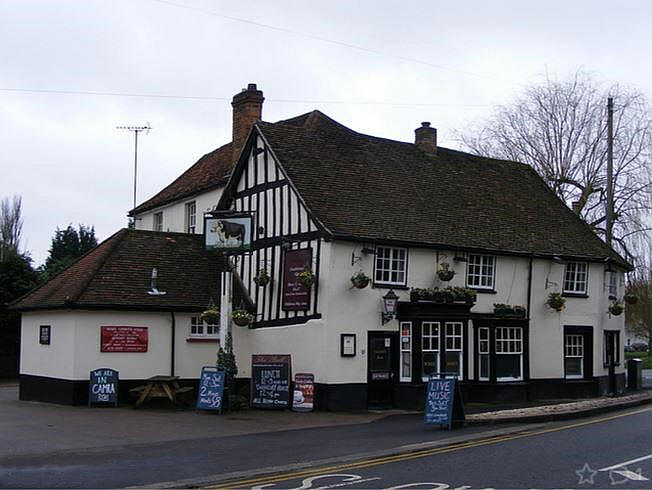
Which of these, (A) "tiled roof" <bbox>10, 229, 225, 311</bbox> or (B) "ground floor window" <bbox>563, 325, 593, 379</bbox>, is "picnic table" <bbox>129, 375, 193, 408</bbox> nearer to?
(A) "tiled roof" <bbox>10, 229, 225, 311</bbox>

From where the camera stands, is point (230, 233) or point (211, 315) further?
point (211, 315)

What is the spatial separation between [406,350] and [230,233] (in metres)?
6.12

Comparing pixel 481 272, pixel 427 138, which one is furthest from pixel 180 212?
pixel 481 272

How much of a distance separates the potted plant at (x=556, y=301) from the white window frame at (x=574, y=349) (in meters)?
1.66

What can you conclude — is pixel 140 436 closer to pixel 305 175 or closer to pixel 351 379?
pixel 351 379

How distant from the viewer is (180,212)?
36125 millimetres

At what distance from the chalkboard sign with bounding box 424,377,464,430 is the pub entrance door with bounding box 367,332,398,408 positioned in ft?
19.0

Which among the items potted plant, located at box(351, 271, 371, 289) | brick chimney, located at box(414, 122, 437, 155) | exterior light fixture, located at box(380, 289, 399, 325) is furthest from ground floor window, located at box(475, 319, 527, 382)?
brick chimney, located at box(414, 122, 437, 155)

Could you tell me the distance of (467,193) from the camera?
29.4m

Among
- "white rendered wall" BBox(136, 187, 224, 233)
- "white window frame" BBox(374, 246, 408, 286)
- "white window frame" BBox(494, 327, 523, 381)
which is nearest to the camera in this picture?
"white window frame" BBox(374, 246, 408, 286)

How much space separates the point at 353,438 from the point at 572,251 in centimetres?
1485

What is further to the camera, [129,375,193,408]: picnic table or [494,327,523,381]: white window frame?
[494,327,523,381]: white window frame

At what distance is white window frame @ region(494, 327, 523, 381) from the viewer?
2697 cm

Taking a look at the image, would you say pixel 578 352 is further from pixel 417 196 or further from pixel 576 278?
pixel 417 196
